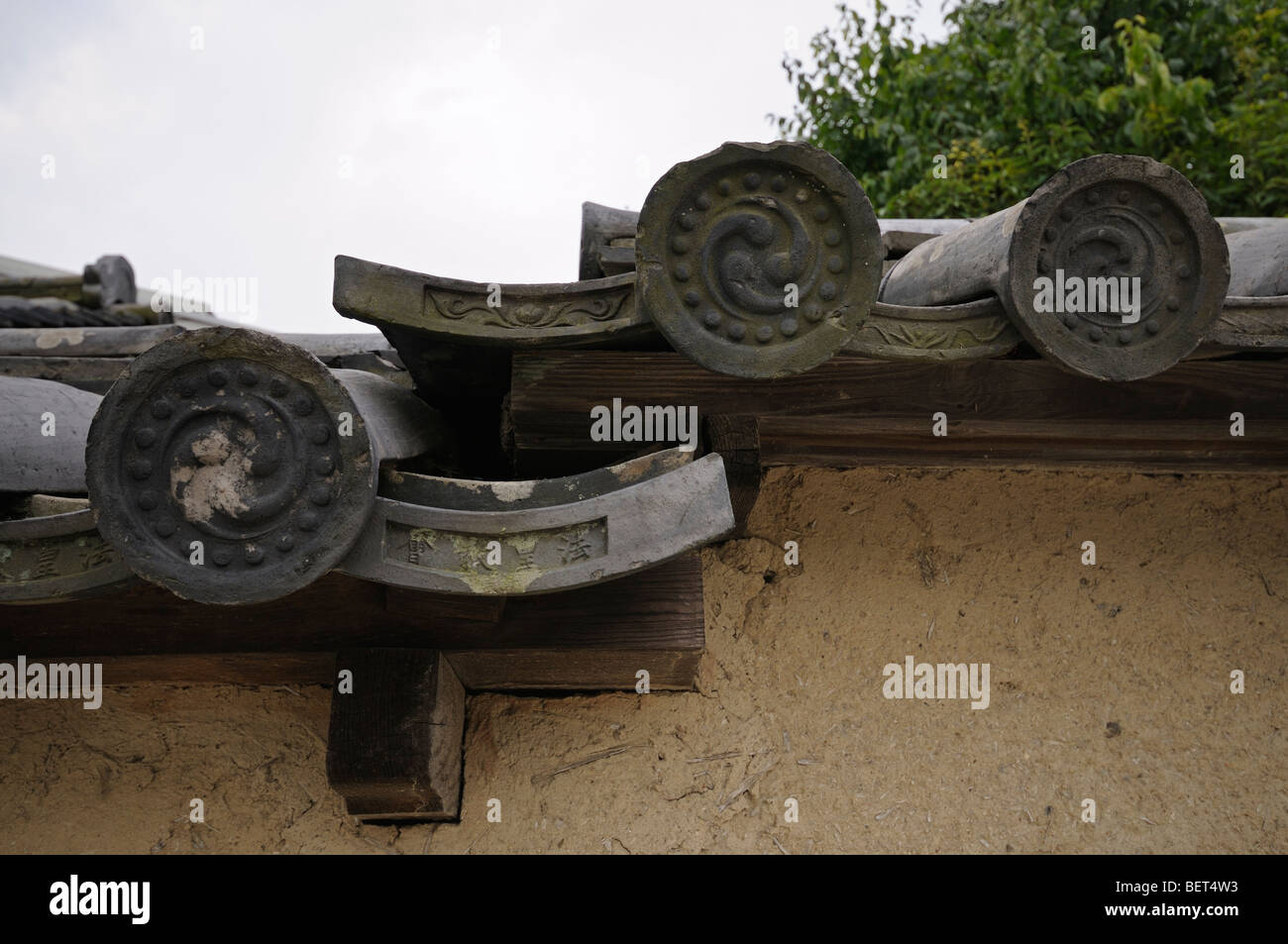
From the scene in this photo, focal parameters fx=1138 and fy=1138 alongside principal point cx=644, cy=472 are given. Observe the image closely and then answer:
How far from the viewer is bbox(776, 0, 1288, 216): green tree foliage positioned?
7.14m

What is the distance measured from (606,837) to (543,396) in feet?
2.79

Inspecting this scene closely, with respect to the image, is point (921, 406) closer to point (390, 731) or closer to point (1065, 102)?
point (390, 731)

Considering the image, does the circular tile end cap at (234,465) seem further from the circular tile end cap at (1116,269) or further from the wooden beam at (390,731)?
the circular tile end cap at (1116,269)

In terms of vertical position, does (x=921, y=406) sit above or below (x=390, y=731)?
above

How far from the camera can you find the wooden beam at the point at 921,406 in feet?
6.17

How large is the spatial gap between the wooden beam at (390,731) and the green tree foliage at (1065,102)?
650cm

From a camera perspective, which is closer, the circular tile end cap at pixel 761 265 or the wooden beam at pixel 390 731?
the circular tile end cap at pixel 761 265

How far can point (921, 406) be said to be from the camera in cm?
203

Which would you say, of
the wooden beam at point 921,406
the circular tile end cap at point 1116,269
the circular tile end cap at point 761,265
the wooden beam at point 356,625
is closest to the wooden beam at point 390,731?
the wooden beam at point 356,625

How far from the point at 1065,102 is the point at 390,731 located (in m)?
7.27

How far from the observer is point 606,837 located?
6.96ft

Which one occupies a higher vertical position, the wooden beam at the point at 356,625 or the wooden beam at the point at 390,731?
the wooden beam at the point at 356,625

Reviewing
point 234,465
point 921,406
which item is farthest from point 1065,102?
point 234,465

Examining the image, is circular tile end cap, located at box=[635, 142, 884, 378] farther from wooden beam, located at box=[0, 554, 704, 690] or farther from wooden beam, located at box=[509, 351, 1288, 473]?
wooden beam, located at box=[0, 554, 704, 690]
